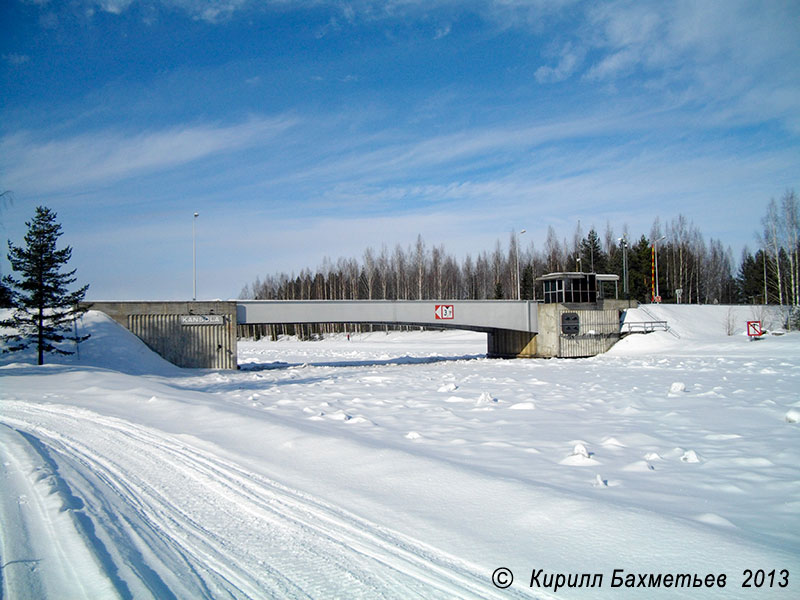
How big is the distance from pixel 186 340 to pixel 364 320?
36.2ft

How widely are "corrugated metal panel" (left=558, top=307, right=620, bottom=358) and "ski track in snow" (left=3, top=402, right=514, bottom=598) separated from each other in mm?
34854

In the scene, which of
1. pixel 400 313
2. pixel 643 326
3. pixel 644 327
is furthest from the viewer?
pixel 643 326

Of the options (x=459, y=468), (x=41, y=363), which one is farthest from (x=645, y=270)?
(x=459, y=468)

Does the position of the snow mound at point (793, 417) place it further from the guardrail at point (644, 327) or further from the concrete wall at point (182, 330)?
the guardrail at point (644, 327)

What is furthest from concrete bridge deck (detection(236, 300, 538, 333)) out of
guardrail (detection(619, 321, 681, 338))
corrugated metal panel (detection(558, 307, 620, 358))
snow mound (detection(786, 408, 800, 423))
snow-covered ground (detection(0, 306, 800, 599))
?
snow mound (detection(786, 408, 800, 423))

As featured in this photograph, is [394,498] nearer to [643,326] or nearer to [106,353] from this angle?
[106,353]

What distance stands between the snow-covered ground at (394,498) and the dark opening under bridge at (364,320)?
17.2 meters

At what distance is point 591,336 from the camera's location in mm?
39969

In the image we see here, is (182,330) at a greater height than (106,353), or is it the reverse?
(182,330)

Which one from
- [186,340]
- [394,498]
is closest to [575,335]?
[186,340]

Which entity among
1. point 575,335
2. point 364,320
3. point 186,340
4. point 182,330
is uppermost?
point 364,320

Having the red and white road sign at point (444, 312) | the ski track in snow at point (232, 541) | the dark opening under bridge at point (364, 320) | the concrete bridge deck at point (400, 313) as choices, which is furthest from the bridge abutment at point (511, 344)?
the ski track in snow at point (232, 541)
